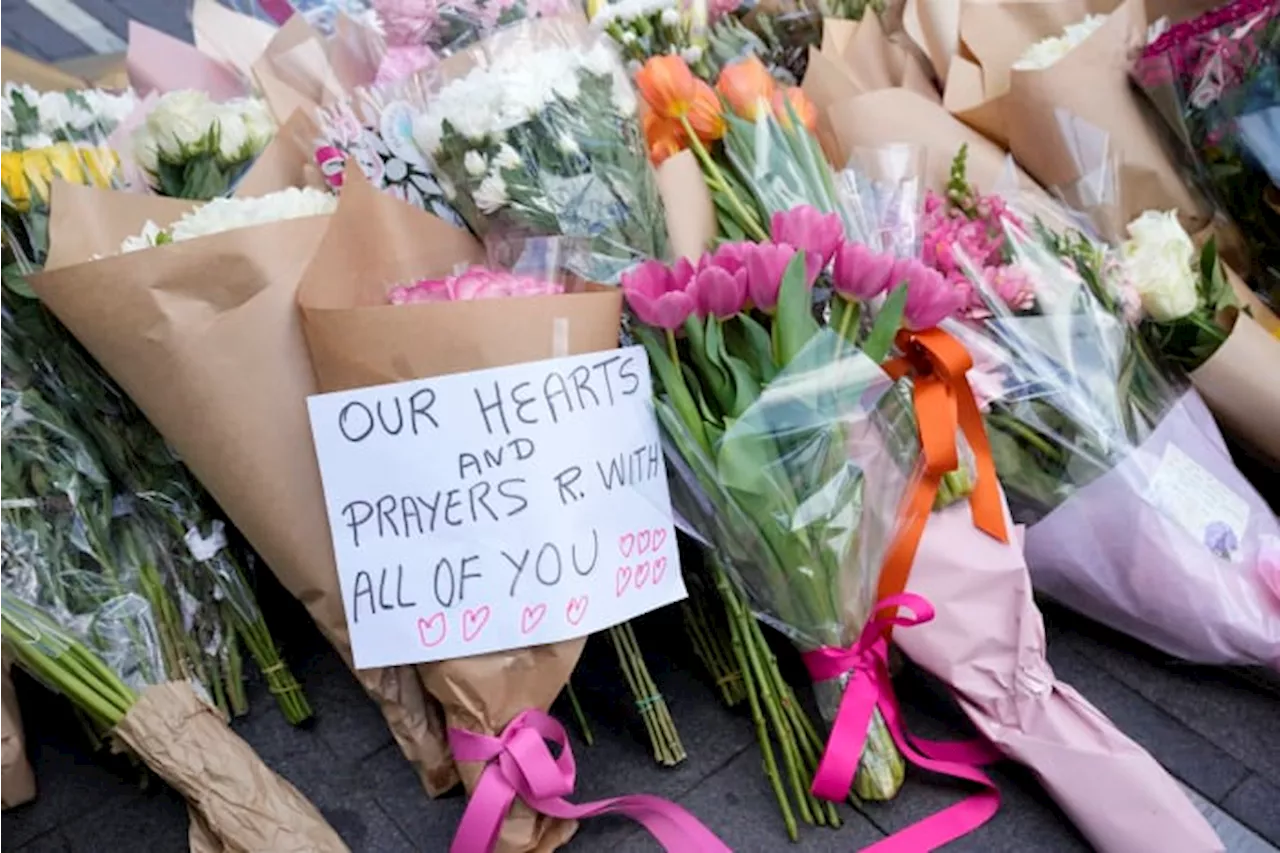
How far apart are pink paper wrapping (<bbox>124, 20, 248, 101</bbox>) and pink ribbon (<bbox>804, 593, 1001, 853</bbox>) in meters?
1.24

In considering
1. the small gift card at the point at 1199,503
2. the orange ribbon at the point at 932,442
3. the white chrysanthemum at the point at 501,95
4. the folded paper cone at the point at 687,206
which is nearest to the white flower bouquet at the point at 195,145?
the white chrysanthemum at the point at 501,95

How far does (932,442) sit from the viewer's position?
130 cm

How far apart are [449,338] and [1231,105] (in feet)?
3.72

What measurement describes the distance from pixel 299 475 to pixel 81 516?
0.31 metres

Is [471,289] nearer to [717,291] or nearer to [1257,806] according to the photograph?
[717,291]

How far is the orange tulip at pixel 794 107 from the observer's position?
150 centimetres

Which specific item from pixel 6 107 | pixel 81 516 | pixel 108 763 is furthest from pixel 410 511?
pixel 6 107

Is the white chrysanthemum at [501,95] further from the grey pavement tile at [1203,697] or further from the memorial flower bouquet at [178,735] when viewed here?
the grey pavement tile at [1203,697]

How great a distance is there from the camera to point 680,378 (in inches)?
49.9

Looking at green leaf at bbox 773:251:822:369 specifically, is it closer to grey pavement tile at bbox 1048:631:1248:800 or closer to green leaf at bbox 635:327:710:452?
green leaf at bbox 635:327:710:452

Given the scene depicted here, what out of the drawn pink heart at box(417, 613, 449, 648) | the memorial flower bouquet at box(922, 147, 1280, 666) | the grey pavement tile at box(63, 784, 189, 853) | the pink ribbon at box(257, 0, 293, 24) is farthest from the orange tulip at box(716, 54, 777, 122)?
the grey pavement tile at box(63, 784, 189, 853)

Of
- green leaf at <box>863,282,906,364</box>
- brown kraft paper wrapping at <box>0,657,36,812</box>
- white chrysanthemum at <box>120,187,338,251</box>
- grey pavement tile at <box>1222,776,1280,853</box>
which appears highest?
white chrysanthemum at <box>120,187,338,251</box>

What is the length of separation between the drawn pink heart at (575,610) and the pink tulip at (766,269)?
36 centimetres

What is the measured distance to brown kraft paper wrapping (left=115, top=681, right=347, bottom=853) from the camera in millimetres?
1211
